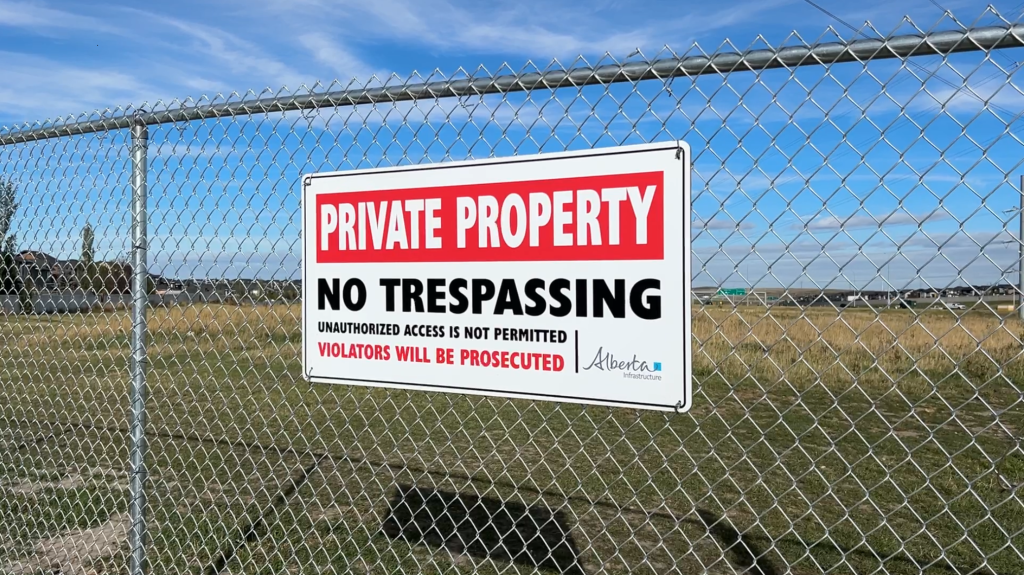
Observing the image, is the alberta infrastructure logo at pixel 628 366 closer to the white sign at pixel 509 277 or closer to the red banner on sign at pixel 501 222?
the white sign at pixel 509 277

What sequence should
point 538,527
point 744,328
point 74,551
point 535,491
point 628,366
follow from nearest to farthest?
point 628,366, point 744,328, point 538,527, point 74,551, point 535,491

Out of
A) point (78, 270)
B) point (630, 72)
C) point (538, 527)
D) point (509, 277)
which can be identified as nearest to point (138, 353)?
point (78, 270)

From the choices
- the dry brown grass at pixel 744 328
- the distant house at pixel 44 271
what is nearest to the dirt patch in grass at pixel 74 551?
the dry brown grass at pixel 744 328

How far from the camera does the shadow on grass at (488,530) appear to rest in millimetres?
4332

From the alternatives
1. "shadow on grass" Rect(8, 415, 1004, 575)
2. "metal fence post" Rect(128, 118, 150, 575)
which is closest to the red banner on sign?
"metal fence post" Rect(128, 118, 150, 575)

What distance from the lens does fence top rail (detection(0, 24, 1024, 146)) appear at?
184cm

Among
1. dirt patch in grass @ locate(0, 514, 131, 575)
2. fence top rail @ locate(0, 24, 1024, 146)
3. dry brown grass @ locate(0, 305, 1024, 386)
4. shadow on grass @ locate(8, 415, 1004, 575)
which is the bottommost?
shadow on grass @ locate(8, 415, 1004, 575)

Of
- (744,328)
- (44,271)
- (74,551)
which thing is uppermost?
(44,271)

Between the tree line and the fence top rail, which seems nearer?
the fence top rail

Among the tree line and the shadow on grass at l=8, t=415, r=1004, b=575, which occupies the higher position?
the tree line

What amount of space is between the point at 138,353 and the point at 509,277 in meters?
1.76

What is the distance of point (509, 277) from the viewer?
234 centimetres

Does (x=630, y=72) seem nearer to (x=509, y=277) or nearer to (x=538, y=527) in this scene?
(x=509, y=277)

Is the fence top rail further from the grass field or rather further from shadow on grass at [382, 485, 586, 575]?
shadow on grass at [382, 485, 586, 575]
